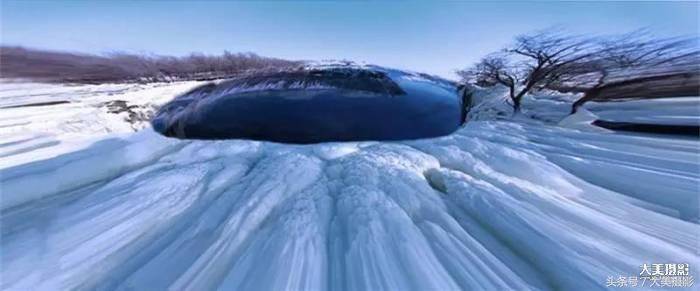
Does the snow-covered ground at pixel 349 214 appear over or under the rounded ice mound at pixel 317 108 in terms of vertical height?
under

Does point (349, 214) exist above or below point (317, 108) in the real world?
below

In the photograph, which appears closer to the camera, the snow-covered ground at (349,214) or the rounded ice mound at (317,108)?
the snow-covered ground at (349,214)

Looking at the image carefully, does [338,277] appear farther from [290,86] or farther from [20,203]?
[290,86]

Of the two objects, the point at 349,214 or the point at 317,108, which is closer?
the point at 349,214

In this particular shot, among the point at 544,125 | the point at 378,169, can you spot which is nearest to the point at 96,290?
the point at 378,169
